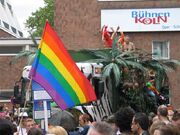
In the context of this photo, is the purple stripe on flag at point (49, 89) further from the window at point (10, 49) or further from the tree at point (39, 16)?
the tree at point (39, 16)

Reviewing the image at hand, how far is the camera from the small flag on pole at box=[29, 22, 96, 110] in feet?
30.9

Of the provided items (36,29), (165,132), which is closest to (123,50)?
(165,132)

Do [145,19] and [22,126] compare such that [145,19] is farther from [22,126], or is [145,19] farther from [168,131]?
[168,131]

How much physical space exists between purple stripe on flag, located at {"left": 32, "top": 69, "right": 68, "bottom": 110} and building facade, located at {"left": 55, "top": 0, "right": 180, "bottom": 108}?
25429mm

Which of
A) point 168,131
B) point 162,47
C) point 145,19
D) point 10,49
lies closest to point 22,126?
point 168,131

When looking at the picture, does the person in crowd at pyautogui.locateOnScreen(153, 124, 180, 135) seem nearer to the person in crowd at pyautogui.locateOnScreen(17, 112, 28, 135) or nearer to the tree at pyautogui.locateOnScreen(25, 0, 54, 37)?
the person in crowd at pyautogui.locateOnScreen(17, 112, 28, 135)

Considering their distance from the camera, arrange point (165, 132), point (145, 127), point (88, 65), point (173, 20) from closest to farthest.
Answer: point (165, 132) → point (145, 127) → point (88, 65) → point (173, 20)

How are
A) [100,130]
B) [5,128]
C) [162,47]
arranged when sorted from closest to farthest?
[100,130] → [5,128] → [162,47]

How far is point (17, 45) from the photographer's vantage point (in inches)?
1587

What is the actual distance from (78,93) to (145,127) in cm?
138

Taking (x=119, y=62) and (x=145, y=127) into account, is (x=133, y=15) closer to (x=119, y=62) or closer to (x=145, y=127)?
(x=119, y=62)

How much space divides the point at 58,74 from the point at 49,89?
501 mm

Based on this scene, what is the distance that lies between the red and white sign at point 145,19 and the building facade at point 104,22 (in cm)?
6

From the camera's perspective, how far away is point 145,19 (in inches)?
1367
